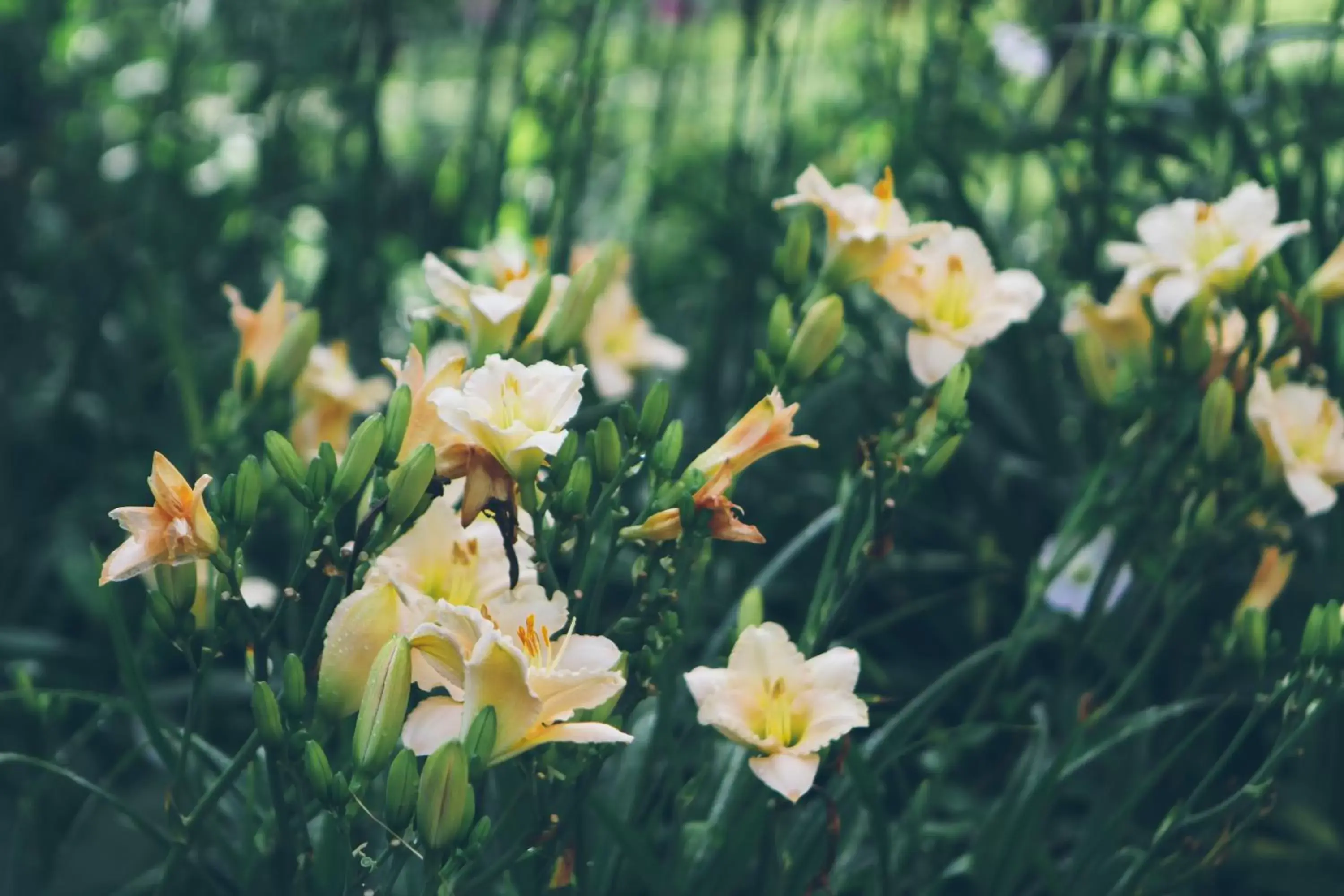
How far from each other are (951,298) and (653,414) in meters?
0.30

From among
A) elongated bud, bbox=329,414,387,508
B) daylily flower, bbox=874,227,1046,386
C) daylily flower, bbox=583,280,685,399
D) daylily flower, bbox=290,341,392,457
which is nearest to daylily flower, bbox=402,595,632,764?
elongated bud, bbox=329,414,387,508

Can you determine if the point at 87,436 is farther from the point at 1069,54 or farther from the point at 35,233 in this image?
the point at 1069,54

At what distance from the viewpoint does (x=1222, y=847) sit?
2.98ft

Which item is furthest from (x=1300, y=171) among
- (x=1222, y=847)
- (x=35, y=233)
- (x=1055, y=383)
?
(x=35, y=233)

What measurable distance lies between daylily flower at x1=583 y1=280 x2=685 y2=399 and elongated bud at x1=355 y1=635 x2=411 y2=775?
66cm

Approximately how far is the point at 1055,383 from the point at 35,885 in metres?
1.18

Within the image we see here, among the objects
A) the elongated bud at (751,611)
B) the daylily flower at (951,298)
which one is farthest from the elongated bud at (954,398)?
the elongated bud at (751,611)

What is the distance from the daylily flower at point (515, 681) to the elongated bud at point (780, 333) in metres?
0.29

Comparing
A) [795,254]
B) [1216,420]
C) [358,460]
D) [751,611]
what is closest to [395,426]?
[358,460]

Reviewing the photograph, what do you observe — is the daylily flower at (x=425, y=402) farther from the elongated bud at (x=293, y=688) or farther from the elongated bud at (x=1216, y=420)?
the elongated bud at (x=1216, y=420)

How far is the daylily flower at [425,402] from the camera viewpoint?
0.80 m

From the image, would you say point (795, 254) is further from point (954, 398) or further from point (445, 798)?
point (445, 798)

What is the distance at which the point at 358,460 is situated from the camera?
0.76 meters

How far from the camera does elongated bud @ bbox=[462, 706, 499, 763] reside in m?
0.66
